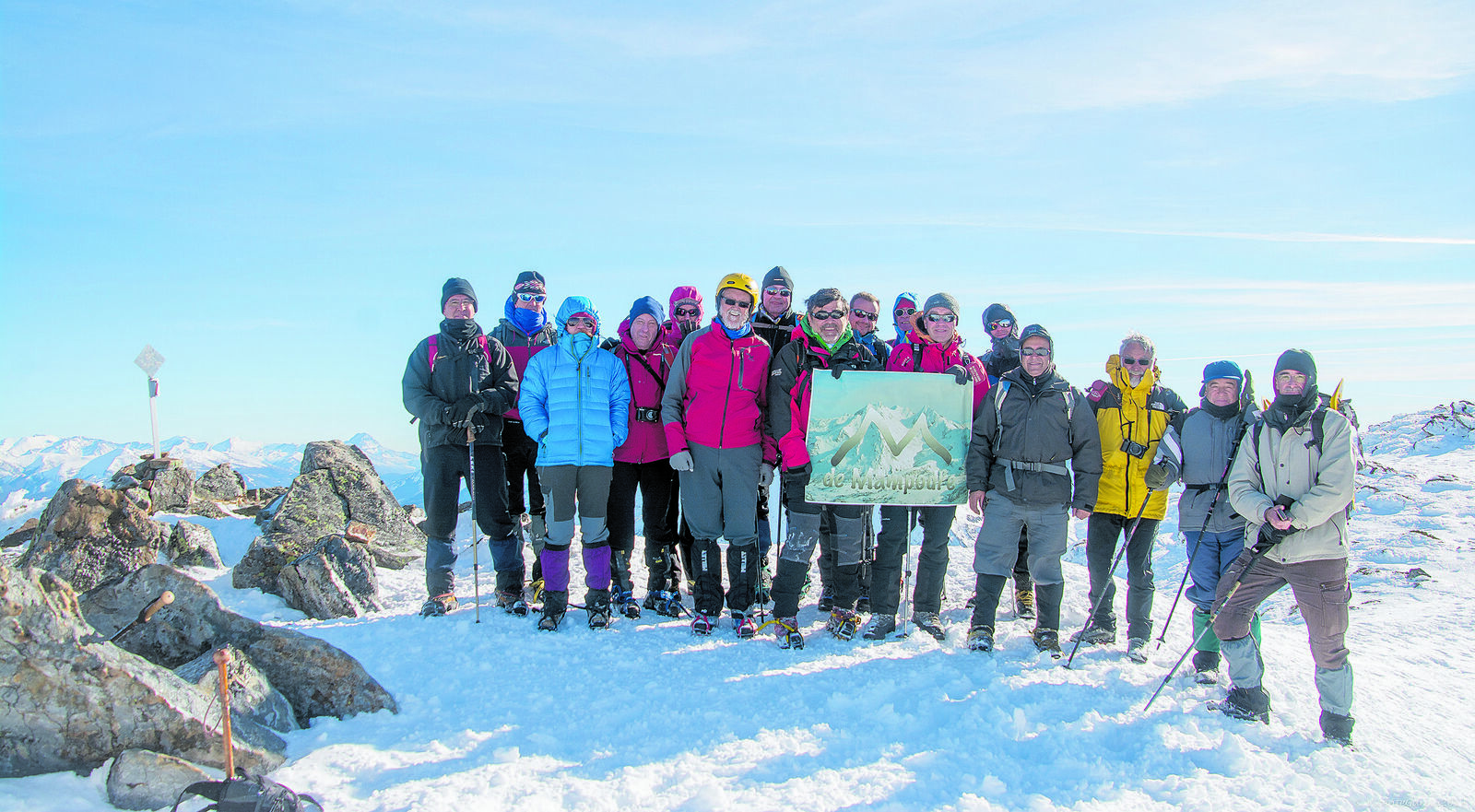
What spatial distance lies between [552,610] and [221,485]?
12999mm

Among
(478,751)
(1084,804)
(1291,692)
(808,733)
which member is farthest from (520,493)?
(1291,692)

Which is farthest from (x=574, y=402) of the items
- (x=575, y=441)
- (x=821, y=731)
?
(x=821, y=731)

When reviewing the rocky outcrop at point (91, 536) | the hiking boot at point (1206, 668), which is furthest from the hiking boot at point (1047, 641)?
the rocky outcrop at point (91, 536)

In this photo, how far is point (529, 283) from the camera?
781 cm

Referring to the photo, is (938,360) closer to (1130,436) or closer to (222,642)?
(1130,436)

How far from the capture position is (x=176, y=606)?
4691mm

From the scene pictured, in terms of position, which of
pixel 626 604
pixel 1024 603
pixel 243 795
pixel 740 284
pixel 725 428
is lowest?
pixel 1024 603

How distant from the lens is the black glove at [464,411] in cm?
663

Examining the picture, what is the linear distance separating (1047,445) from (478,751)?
15.3ft

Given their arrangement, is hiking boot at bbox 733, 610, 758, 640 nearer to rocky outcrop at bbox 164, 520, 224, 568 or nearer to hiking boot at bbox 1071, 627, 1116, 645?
hiking boot at bbox 1071, 627, 1116, 645

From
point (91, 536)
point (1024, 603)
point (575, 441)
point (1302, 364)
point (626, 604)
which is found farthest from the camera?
point (91, 536)

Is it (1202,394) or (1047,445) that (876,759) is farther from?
(1202,394)

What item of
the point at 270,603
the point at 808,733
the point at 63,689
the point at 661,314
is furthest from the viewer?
the point at 270,603

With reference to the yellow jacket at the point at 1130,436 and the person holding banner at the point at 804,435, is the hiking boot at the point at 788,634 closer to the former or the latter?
the person holding banner at the point at 804,435
